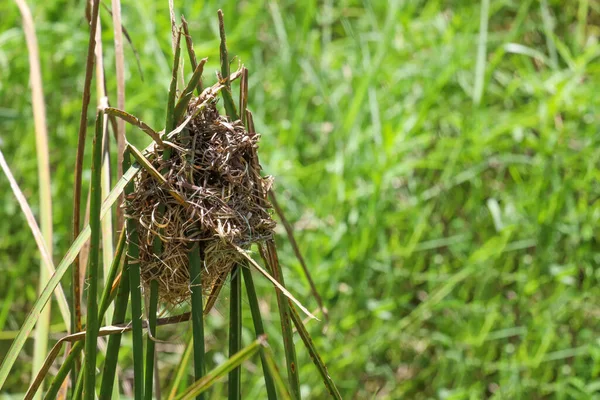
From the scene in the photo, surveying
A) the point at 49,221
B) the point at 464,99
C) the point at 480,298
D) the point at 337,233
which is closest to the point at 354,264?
the point at 337,233

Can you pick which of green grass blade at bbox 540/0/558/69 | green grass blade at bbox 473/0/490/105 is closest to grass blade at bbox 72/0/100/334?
green grass blade at bbox 473/0/490/105

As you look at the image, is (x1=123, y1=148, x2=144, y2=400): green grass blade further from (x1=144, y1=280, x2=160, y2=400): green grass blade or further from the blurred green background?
the blurred green background

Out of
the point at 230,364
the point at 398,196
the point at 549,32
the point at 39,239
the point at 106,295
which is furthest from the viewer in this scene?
the point at 549,32

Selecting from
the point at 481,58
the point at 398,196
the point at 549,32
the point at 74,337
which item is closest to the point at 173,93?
the point at 74,337

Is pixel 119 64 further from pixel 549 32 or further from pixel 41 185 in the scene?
pixel 549 32

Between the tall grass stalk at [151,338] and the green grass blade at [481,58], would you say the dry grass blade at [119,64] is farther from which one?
the green grass blade at [481,58]

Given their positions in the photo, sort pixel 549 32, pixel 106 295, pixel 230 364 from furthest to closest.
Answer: pixel 549 32, pixel 106 295, pixel 230 364
